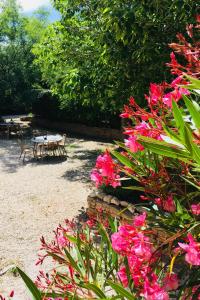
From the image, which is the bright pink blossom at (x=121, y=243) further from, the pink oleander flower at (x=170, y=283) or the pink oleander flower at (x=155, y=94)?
the pink oleander flower at (x=155, y=94)

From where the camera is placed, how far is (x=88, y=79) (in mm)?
8281

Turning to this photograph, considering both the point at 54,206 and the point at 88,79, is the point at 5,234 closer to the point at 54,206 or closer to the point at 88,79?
the point at 54,206

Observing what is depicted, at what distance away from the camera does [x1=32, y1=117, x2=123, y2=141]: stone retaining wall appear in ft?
50.5

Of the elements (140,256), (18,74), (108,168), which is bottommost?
(140,256)

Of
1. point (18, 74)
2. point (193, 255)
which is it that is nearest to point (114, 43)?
point (193, 255)

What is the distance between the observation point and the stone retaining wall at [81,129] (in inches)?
606

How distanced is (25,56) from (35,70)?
1.04 meters

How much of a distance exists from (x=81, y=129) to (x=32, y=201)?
959cm

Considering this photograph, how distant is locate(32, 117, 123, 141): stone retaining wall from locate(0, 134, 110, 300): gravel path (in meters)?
2.62

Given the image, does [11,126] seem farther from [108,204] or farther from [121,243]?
[121,243]

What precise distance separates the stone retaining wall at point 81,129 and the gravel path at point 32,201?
8.60 feet

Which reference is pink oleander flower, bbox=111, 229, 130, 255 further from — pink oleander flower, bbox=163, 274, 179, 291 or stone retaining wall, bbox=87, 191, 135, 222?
stone retaining wall, bbox=87, 191, 135, 222

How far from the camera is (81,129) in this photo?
55.5ft

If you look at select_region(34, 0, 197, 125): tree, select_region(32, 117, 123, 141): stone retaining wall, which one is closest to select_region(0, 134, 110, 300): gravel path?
select_region(34, 0, 197, 125): tree
